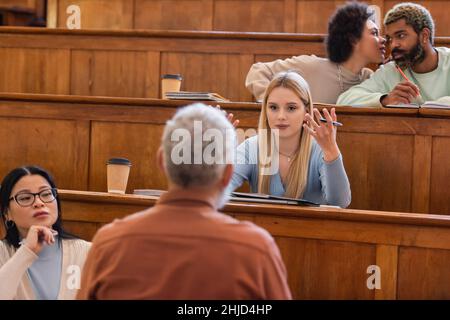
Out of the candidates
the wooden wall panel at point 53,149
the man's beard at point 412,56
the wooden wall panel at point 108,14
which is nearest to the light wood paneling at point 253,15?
the wooden wall panel at point 108,14

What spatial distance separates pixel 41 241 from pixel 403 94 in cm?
99

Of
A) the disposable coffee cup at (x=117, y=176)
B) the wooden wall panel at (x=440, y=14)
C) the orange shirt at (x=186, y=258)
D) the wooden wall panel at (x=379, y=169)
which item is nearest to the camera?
the orange shirt at (x=186, y=258)

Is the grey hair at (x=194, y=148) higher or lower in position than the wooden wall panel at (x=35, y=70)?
lower

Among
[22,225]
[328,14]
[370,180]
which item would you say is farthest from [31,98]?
[328,14]

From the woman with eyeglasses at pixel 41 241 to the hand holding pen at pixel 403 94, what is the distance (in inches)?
34.0

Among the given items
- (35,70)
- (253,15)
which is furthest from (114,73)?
(253,15)

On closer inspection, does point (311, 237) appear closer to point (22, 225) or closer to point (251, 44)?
point (22, 225)

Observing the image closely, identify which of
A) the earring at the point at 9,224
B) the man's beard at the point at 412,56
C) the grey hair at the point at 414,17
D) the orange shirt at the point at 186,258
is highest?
the grey hair at the point at 414,17

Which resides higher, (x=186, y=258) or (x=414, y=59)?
(x=414, y=59)

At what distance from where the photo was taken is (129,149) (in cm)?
212

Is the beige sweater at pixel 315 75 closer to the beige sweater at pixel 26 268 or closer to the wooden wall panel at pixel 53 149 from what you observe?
the wooden wall panel at pixel 53 149

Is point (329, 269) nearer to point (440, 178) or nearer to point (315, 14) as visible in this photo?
point (440, 178)

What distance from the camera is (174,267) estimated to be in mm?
995

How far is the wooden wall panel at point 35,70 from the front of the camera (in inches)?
101
